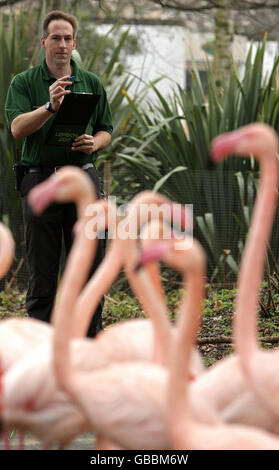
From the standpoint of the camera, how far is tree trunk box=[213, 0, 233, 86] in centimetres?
977

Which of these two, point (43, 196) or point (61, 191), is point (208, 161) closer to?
point (61, 191)

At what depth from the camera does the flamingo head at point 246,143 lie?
2.32 m

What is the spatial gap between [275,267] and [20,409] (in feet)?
14.9

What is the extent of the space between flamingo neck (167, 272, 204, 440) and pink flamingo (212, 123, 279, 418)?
0.73ft

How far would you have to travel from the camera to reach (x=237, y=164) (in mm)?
7375

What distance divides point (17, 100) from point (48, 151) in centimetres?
37

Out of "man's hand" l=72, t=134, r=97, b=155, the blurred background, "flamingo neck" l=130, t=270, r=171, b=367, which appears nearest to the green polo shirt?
"man's hand" l=72, t=134, r=97, b=155

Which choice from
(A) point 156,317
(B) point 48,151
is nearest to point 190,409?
(A) point 156,317

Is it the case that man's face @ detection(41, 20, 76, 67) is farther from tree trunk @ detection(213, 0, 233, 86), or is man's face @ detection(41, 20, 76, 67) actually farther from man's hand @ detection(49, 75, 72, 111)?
tree trunk @ detection(213, 0, 233, 86)

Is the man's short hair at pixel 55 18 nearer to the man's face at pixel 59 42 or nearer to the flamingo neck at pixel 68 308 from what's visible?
the man's face at pixel 59 42

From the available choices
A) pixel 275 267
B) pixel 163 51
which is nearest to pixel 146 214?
pixel 275 267

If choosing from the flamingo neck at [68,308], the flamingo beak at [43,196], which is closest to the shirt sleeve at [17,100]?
the flamingo neck at [68,308]

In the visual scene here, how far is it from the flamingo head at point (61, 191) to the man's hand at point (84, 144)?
74.6 inches
